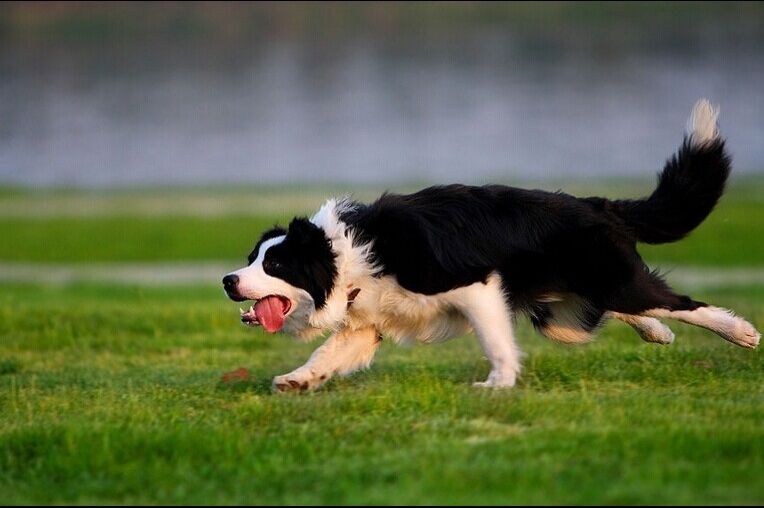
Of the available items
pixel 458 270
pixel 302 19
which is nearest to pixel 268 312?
pixel 458 270

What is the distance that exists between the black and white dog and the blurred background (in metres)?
27.2

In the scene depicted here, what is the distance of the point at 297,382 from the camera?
779cm

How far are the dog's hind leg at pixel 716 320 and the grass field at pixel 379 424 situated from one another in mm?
263

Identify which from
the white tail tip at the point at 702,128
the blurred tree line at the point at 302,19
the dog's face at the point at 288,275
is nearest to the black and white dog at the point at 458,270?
the dog's face at the point at 288,275

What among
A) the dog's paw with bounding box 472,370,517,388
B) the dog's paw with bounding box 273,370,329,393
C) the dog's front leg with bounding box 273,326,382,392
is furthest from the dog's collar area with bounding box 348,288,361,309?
the dog's paw with bounding box 472,370,517,388

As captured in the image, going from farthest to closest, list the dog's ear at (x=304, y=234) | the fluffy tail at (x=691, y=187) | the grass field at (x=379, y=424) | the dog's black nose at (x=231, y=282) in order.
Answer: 1. the fluffy tail at (x=691, y=187)
2. the dog's ear at (x=304, y=234)
3. the dog's black nose at (x=231, y=282)
4. the grass field at (x=379, y=424)

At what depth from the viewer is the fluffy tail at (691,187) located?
796cm

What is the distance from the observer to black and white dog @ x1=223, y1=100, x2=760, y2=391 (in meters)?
7.56

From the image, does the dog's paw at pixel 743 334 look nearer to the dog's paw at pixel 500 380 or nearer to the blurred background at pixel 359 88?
the dog's paw at pixel 500 380

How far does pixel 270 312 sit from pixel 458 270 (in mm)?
1125

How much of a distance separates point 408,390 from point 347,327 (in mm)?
864

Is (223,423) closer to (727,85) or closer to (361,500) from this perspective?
(361,500)

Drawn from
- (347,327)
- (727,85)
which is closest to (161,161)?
(727,85)

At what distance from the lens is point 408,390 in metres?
7.28
